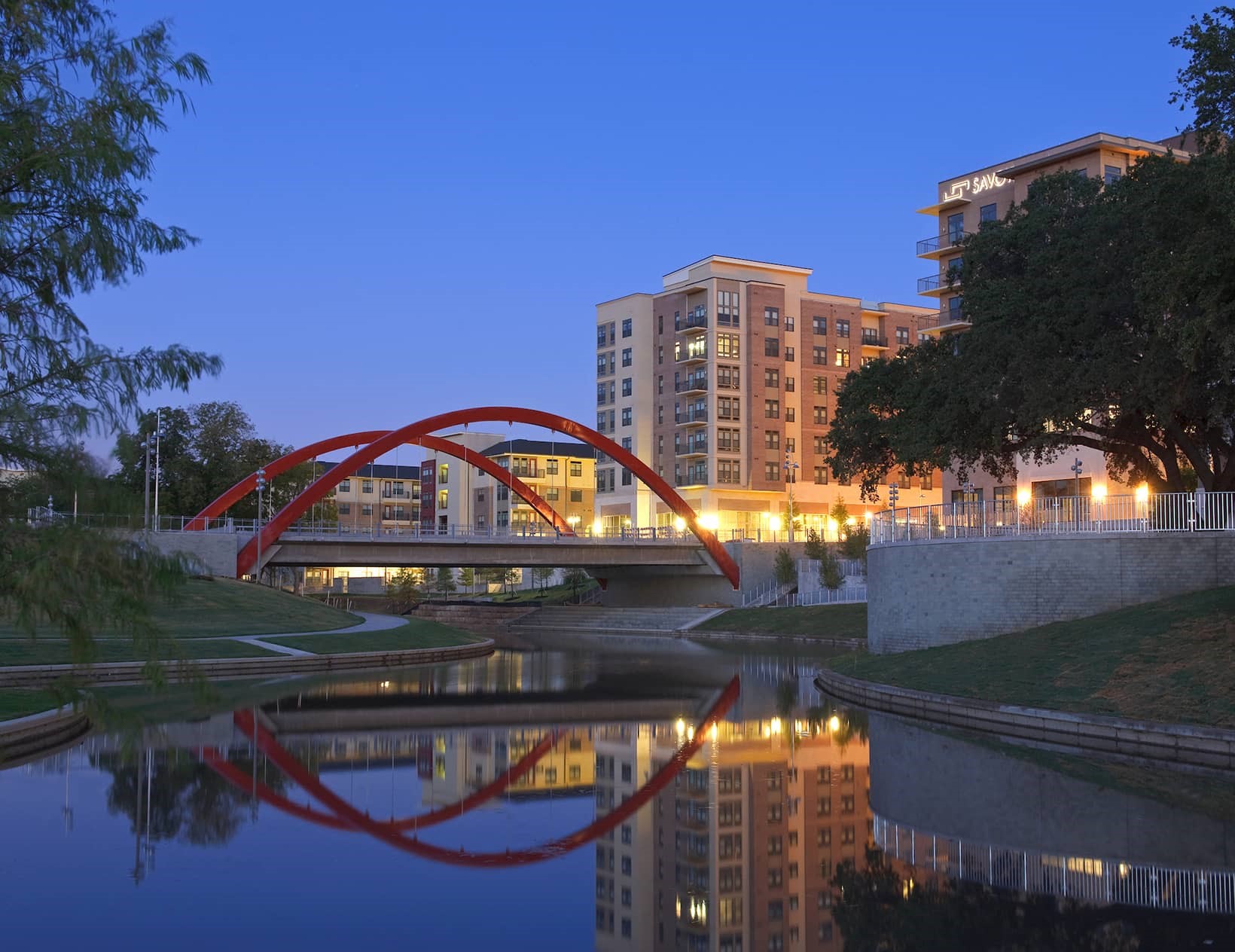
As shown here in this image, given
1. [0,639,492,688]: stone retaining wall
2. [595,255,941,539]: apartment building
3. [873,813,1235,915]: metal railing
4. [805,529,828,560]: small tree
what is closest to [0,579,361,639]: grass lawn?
[0,639,492,688]: stone retaining wall

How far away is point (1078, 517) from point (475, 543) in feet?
141

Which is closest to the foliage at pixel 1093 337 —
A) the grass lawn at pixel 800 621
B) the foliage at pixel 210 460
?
the grass lawn at pixel 800 621

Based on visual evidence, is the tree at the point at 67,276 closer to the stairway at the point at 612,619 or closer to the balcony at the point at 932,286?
the stairway at the point at 612,619

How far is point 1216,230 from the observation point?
80.6ft

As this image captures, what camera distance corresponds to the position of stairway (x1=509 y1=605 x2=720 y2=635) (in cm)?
7419

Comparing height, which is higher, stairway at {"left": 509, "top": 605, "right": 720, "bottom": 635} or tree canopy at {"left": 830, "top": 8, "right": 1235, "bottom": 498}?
tree canopy at {"left": 830, "top": 8, "right": 1235, "bottom": 498}

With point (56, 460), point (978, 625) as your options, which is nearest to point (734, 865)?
point (56, 460)

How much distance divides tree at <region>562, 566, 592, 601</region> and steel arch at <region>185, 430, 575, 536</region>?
1663 centimetres

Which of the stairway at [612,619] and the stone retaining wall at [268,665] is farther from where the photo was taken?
the stairway at [612,619]

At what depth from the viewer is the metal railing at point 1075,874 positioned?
1237 centimetres

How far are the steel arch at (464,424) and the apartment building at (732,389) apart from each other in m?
12.0

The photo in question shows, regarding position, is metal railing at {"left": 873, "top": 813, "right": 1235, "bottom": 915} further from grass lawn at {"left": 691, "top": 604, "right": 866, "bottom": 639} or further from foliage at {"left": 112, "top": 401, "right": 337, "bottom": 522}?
foliage at {"left": 112, "top": 401, "right": 337, "bottom": 522}

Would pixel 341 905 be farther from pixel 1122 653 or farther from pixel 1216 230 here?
pixel 1216 230

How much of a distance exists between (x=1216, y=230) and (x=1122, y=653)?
8881mm
